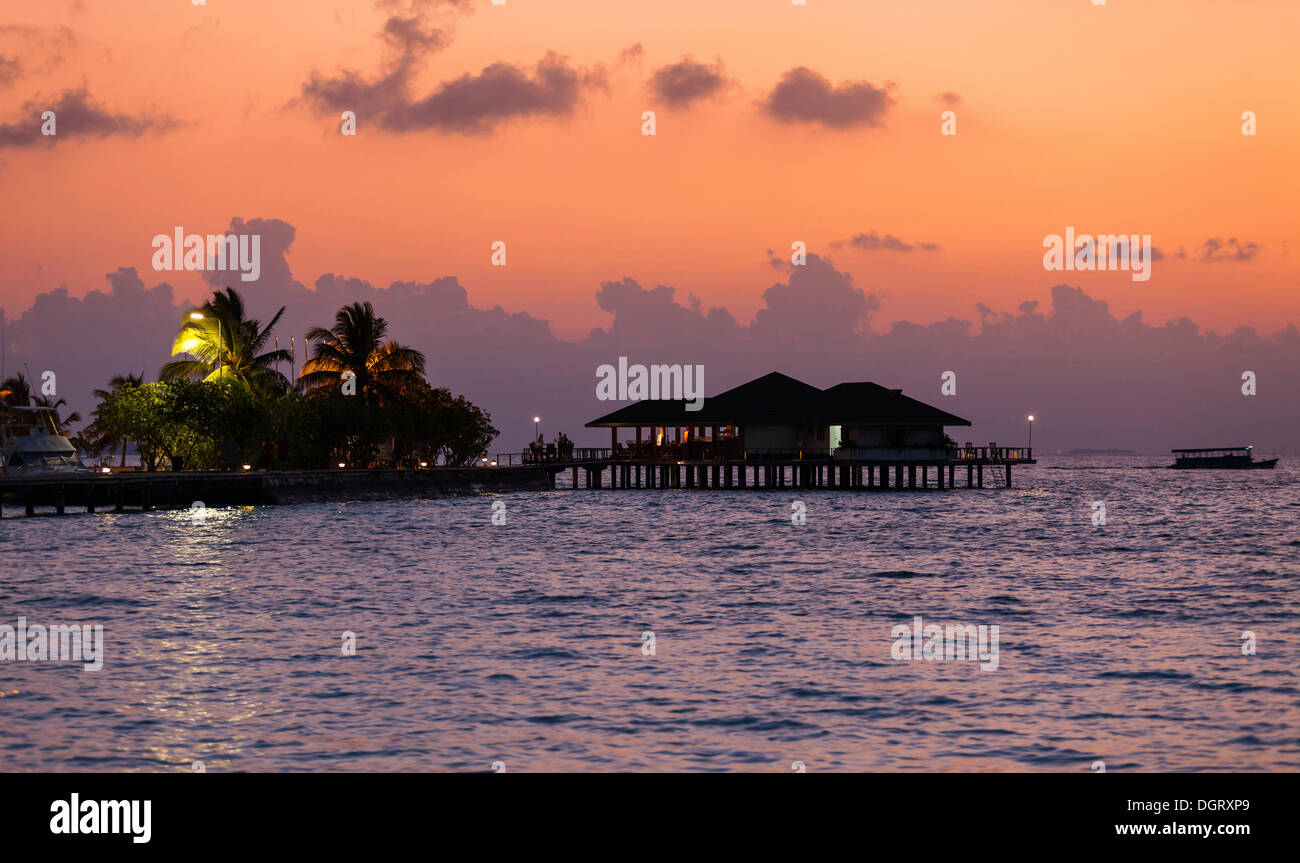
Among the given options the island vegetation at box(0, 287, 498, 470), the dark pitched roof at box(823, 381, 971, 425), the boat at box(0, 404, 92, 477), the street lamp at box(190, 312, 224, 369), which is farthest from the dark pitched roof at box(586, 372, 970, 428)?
the boat at box(0, 404, 92, 477)

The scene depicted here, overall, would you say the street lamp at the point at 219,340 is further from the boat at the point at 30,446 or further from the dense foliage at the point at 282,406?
the boat at the point at 30,446

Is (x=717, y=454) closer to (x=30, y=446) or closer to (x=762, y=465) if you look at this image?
(x=762, y=465)

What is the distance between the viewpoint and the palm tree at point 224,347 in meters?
68.6

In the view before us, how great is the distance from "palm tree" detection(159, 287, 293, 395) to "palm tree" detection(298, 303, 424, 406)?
17.4ft

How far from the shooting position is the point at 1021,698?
1552 cm

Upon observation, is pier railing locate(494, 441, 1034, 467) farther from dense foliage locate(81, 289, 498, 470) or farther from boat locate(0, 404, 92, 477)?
boat locate(0, 404, 92, 477)

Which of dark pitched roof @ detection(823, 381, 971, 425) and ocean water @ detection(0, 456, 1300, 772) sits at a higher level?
dark pitched roof @ detection(823, 381, 971, 425)

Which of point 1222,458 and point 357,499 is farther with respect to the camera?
point 1222,458

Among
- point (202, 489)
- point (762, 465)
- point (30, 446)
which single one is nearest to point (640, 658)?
point (30, 446)

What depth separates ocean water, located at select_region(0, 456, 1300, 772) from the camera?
509 inches
